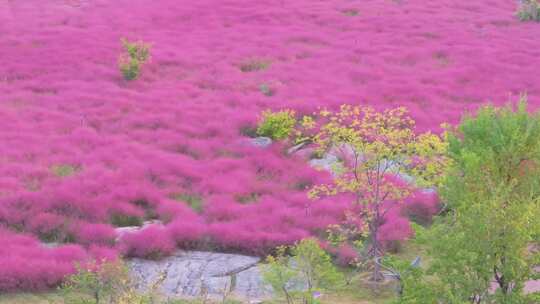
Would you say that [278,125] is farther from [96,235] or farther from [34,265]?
[34,265]

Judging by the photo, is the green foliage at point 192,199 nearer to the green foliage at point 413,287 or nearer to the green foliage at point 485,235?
the green foliage at point 413,287

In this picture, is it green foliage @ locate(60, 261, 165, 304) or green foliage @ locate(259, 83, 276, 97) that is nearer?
green foliage @ locate(60, 261, 165, 304)

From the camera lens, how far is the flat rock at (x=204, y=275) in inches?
364

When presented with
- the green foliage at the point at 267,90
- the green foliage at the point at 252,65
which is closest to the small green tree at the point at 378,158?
Answer: the green foliage at the point at 267,90

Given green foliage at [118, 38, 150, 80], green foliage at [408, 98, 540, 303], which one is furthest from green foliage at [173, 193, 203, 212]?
green foliage at [118, 38, 150, 80]

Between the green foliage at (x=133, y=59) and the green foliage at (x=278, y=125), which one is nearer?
the green foliage at (x=278, y=125)

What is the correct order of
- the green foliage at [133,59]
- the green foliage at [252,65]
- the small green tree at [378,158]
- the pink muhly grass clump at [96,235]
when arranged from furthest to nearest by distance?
the green foliage at [252,65], the green foliage at [133,59], the pink muhly grass clump at [96,235], the small green tree at [378,158]

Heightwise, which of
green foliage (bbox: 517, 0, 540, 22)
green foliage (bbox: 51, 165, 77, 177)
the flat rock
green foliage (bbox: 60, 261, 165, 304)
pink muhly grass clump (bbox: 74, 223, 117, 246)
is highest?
green foliage (bbox: 517, 0, 540, 22)

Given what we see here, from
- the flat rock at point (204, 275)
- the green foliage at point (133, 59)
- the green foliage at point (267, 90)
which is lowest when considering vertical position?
the flat rock at point (204, 275)

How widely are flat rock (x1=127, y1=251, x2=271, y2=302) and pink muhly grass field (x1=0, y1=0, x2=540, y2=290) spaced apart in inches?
10.9

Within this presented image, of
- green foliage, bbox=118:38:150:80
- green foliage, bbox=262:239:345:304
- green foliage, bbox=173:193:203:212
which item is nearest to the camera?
green foliage, bbox=262:239:345:304

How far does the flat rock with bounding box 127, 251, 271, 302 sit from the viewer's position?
9250 mm

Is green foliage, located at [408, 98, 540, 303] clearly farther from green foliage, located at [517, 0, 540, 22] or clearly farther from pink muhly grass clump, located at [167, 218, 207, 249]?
green foliage, located at [517, 0, 540, 22]

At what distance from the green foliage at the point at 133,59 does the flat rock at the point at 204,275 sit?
1038cm
